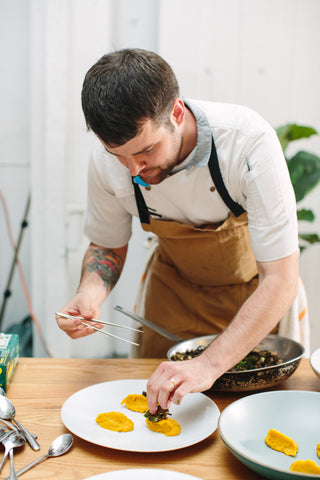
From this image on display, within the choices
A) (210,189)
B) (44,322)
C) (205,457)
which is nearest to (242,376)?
(205,457)

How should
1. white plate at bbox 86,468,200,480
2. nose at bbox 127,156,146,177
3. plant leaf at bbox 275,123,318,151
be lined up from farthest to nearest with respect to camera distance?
plant leaf at bbox 275,123,318,151, nose at bbox 127,156,146,177, white plate at bbox 86,468,200,480

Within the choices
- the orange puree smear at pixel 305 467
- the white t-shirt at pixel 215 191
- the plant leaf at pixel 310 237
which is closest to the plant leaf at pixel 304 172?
the plant leaf at pixel 310 237

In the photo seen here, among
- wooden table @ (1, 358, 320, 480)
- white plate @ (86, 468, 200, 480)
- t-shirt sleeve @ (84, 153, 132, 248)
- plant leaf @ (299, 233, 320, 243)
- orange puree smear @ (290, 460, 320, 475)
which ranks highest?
t-shirt sleeve @ (84, 153, 132, 248)

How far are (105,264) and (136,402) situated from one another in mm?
596

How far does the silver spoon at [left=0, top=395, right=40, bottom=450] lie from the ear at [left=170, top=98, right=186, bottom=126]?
78 cm

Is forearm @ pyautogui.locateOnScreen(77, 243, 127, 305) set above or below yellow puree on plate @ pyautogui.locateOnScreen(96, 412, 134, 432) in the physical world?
above

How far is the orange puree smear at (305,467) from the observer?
832 mm

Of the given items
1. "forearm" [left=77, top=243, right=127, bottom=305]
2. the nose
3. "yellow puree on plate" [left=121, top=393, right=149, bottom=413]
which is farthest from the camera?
"forearm" [left=77, top=243, right=127, bottom=305]

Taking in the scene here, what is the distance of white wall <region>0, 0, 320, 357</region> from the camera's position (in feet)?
8.34

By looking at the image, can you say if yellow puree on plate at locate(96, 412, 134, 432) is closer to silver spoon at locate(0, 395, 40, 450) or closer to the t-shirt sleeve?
silver spoon at locate(0, 395, 40, 450)

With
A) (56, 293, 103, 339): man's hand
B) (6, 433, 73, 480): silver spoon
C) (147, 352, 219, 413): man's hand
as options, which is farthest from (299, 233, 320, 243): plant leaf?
(6, 433, 73, 480): silver spoon

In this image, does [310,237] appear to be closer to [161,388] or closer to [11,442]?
[161,388]

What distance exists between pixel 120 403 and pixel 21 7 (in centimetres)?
247

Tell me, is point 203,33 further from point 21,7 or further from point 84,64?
point 21,7
